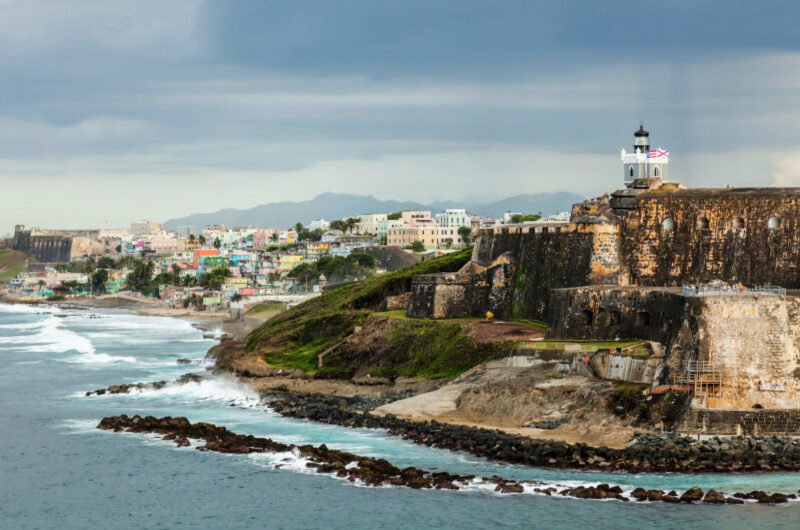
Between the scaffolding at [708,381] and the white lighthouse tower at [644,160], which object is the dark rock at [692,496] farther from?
the white lighthouse tower at [644,160]

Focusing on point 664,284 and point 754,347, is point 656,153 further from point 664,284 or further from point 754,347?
point 754,347

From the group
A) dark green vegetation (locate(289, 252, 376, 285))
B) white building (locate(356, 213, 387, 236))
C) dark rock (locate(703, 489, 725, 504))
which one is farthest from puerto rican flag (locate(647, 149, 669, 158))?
white building (locate(356, 213, 387, 236))

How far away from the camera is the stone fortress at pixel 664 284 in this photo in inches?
1521

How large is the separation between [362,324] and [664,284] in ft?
66.9

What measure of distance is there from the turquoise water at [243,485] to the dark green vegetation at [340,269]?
78.4 m

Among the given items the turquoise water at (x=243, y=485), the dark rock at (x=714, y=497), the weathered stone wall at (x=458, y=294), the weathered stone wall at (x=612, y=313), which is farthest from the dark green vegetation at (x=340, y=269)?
the dark rock at (x=714, y=497)

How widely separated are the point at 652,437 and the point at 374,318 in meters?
28.1

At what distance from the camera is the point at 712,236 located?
49.3 metres

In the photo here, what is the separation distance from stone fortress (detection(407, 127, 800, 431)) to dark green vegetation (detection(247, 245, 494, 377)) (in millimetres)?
3815

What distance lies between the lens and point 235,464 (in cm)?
4191

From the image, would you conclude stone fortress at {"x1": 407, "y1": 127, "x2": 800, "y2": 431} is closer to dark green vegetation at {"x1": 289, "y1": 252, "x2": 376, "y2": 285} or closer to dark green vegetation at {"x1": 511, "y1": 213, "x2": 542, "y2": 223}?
dark green vegetation at {"x1": 289, "y1": 252, "x2": 376, "y2": 285}

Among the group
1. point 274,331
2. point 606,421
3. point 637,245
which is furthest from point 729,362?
point 274,331

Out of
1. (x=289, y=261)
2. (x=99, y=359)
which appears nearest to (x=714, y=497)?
(x=99, y=359)

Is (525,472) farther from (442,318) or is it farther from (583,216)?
(442,318)
